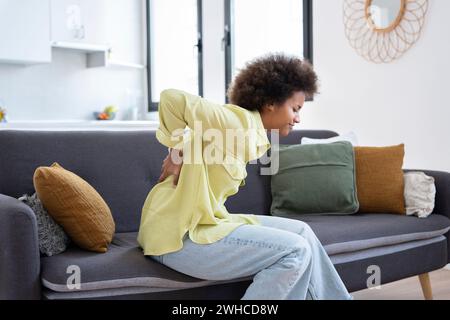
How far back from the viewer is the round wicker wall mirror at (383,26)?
11.9 feet

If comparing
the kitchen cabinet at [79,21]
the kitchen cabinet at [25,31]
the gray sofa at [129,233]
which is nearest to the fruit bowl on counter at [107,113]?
the kitchen cabinet at [79,21]

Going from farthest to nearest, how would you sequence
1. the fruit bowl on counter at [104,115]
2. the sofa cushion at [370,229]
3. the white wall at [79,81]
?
the fruit bowl on counter at [104,115]
the white wall at [79,81]
the sofa cushion at [370,229]

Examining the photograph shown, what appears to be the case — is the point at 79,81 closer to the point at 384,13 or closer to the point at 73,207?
the point at 384,13

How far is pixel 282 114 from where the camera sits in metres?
1.92

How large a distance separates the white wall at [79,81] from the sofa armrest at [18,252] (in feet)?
11.4

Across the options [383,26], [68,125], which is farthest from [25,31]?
[383,26]

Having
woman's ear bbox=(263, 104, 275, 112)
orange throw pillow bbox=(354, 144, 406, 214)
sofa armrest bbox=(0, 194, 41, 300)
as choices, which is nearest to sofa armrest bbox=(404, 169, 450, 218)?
orange throw pillow bbox=(354, 144, 406, 214)

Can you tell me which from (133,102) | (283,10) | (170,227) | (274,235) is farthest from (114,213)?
(133,102)

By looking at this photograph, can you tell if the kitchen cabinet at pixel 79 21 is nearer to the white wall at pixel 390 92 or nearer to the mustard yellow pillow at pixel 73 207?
the white wall at pixel 390 92

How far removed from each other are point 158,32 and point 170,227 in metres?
4.33

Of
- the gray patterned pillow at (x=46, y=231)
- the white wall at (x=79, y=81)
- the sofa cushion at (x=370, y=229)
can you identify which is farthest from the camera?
the white wall at (x=79, y=81)

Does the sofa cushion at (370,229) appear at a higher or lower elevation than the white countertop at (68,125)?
lower
